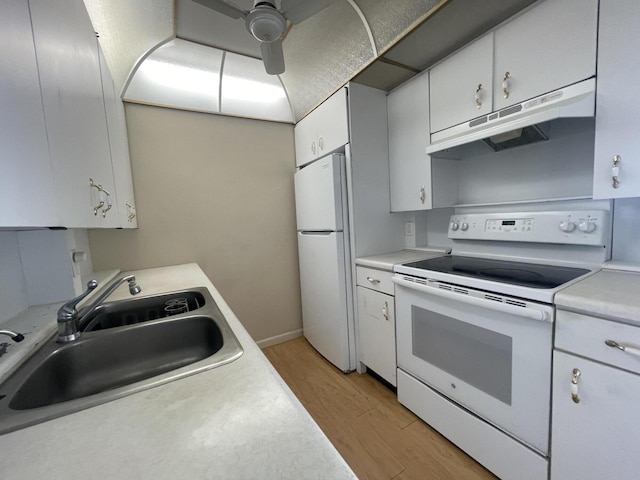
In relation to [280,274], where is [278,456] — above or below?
above

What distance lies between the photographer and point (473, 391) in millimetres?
1272

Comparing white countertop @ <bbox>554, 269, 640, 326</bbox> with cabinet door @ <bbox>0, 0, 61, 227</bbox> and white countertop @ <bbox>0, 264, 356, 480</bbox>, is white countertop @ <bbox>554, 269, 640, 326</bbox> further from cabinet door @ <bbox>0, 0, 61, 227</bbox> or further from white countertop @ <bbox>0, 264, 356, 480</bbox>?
cabinet door @ <bbox>0, 0, 61, 227</bbox>

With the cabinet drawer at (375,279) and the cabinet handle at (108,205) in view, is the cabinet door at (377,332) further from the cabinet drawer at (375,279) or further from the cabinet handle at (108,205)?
the cabinet handle at (108,205)

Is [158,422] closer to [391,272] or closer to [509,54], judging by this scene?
[391,272]

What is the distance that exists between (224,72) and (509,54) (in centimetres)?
211

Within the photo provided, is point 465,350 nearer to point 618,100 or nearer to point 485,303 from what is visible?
point 485,303

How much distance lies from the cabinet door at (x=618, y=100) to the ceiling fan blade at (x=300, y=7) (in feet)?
3.80

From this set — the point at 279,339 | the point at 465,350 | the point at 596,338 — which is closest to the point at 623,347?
the point at 596,338

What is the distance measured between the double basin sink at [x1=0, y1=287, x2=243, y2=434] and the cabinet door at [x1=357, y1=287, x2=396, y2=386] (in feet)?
3.73

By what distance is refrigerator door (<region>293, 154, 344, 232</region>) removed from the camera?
6.51ft

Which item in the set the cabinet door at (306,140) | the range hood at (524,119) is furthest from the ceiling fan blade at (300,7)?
the cabinet door at (306,140)

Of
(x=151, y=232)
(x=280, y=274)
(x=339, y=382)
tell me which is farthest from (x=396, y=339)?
(x=151, y=232)

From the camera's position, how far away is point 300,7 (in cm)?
119

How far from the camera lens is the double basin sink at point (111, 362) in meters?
0.58
